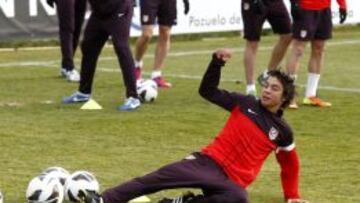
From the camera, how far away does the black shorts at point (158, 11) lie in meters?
13.1

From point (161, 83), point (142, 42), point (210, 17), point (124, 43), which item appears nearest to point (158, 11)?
point (142, 42)

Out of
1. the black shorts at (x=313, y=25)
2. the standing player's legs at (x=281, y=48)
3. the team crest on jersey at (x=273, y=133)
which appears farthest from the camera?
the standing player's legs at (x=281, y=48)

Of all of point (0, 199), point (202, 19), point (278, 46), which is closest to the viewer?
point (0, 199)

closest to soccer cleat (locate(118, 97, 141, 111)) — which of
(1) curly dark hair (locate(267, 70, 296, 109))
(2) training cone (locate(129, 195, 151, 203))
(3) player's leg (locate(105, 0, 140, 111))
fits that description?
(3) player's leg (locate(105, 0, 140, 111))

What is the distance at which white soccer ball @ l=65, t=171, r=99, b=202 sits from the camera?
22.5 ft

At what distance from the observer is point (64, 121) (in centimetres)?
A: 1048

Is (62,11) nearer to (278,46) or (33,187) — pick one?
(278,46)

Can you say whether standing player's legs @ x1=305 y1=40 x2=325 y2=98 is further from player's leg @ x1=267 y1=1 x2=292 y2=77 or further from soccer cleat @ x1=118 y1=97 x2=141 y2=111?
soccer cleat @ x1=118 y1=97 x2=141 y2=111

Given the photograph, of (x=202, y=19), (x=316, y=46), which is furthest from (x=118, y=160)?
(x=202, y=19)

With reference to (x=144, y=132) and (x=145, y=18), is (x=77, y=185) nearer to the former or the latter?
(x=144, y=132)

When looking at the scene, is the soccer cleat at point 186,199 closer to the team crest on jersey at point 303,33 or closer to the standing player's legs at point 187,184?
the standing player's legs at point 187,184

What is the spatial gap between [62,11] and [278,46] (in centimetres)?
335

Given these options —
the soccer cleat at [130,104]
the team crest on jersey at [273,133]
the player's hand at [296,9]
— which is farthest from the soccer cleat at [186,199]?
the player's hand at [296,9]

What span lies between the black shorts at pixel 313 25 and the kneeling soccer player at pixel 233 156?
4.53 m
